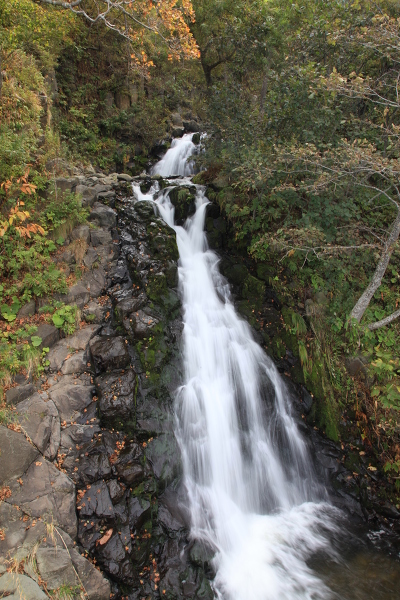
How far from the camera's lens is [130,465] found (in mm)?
5066

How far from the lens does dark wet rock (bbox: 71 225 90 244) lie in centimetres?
768

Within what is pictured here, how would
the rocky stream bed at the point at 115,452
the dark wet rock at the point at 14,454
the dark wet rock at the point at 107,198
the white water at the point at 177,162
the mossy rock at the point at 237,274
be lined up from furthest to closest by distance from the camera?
the white water at the point at 177,162 → the dark wet rock at the point at 107,198 → the mossy rock at the point at 237,274 → the dark wet rock at the point at 14,454 → the rocky stream bed at the point at 115,452

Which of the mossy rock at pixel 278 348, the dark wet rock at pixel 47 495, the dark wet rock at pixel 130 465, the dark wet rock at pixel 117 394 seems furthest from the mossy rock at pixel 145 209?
the dark wet rock at pixel 47 495

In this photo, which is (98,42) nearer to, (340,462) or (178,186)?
(178,186)

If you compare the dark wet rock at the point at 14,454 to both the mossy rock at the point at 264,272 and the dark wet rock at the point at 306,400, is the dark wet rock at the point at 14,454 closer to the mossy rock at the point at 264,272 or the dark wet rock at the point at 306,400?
the dark wet rock at the point at 306,400

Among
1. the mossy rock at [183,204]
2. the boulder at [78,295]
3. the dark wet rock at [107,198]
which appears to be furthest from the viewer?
the mossy rock at [183,204]

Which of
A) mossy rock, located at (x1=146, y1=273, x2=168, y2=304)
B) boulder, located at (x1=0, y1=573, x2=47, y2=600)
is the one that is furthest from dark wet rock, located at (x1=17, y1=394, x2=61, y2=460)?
mossy rock, located at (x1=146, y1=273, x2=168, y2=304)

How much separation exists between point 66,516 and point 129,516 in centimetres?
88

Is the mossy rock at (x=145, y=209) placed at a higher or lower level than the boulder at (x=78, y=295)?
higher

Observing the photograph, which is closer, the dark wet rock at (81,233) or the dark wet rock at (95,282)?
the dark wet rock at (95,282)

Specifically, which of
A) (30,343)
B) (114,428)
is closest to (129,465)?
(114,428)

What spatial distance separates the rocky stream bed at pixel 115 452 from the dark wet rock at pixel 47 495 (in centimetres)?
1

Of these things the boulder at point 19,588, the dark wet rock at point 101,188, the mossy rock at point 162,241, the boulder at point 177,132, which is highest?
the boulder at point 177,132

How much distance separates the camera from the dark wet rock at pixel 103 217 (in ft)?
27.6
